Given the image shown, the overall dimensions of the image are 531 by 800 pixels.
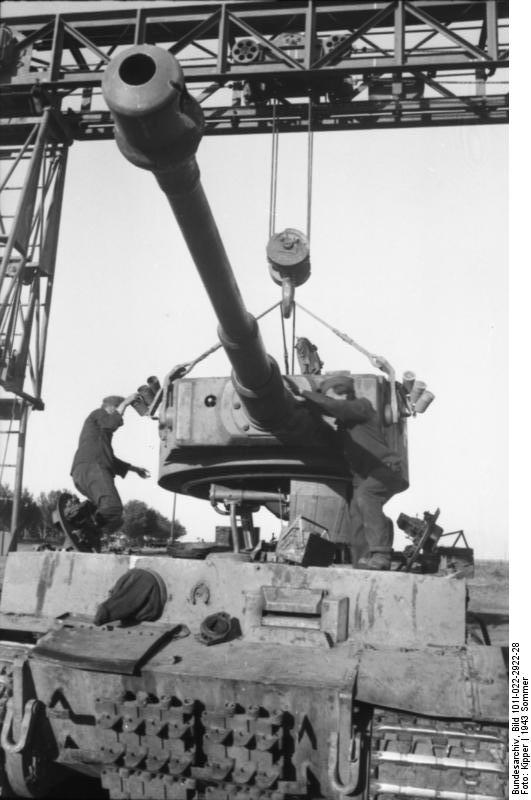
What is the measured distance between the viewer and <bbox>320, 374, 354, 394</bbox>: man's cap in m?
7.01

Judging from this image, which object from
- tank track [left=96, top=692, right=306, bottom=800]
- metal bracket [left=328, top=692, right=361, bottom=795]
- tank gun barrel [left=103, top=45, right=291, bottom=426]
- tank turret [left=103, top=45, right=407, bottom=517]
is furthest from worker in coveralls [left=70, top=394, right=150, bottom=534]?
metal bracket [left=328, top=692, right=361, bottom=795]

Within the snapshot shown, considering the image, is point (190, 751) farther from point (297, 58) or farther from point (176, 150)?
point (297, 58)

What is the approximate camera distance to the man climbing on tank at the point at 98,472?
279 inches

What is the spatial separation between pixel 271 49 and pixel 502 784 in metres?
10.6

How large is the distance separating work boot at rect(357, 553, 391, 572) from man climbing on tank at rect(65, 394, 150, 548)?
7.69ft

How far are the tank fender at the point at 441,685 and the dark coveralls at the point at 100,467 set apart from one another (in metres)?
3.04

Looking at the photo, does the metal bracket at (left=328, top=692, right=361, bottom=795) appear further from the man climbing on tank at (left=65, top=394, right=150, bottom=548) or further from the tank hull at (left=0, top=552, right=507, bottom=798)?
the man climbing on tank at (left=65, top=394, right=150, bottom=548)

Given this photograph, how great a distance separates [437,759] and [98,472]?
3999 mm

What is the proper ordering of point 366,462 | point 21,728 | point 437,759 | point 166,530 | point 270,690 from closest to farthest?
point 437,759, point 270,690, point 21,728, point 366,462, point 166,530

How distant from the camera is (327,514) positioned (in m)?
7.04

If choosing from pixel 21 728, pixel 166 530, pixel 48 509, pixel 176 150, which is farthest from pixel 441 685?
pixel 48 509

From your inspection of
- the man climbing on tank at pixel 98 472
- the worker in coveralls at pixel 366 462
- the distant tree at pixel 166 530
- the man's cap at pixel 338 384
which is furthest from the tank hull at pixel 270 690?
the distant tree at pixel 166 530

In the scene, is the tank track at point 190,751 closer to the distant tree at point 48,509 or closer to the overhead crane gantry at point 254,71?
the distant tree at point 48,509

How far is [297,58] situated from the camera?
12461 millimetres
